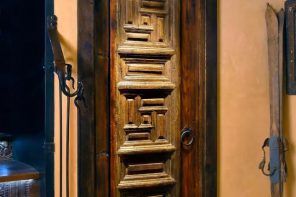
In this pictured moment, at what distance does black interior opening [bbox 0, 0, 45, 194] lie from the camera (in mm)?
1622

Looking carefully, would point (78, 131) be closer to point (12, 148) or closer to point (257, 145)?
point (12, 148)

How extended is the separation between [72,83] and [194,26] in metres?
0.71

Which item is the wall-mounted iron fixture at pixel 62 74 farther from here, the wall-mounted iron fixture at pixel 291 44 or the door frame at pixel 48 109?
the wall-mounted iron fixture at pixel 291 44

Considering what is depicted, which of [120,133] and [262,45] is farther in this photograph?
[262,45]

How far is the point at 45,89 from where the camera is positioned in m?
1.57

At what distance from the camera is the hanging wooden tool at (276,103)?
1930 mm

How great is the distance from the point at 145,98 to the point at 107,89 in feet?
0.66

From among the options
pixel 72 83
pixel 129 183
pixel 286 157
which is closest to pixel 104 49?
pixel 72 83

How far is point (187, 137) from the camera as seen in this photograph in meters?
1.93

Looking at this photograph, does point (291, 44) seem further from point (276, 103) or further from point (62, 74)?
point (62, 74)

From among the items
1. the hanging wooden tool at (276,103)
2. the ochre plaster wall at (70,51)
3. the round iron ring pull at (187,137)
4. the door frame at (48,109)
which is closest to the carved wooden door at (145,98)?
the round iron ring pull at (187,137)

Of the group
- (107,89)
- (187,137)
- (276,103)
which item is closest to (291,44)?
(276,103)

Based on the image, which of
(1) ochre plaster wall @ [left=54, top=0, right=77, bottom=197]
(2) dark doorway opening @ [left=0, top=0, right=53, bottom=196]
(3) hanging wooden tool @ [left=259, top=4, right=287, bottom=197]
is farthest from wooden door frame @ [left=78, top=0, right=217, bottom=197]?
(3) hanging wooden tool @ [left=259, top=4, right=287, bottom=197]

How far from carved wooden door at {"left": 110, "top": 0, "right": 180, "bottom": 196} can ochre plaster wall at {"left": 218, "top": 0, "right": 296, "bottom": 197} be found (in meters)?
0.25
